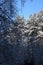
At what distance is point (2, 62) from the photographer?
1068 cm

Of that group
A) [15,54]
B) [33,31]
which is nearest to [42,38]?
[33,31]

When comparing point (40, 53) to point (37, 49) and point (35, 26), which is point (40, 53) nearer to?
point (37, 49)

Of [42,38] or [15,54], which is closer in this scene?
[15,54]

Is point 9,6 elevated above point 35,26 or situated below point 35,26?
above

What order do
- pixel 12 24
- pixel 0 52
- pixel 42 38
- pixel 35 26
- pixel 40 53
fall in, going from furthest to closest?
pixel 35 26
pixel 42 38
pixel 40 53
pixel 12 24
pixel 0 52

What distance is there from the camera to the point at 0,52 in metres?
10.4

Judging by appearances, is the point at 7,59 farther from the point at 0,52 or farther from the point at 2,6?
the point at 2,6

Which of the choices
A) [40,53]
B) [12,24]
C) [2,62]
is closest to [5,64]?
[2,62]

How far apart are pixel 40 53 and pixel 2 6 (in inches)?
370

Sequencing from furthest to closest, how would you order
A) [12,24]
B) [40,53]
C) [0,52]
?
[40,53]
[12,24]
[0,52]

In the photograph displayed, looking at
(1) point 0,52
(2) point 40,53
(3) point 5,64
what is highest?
(1) point 0,52

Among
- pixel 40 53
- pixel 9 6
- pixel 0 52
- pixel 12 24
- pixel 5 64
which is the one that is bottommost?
pixel 40 53

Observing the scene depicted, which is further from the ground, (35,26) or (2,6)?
(2,6)

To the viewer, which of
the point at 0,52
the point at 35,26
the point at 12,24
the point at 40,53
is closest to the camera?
the point at 0,52
